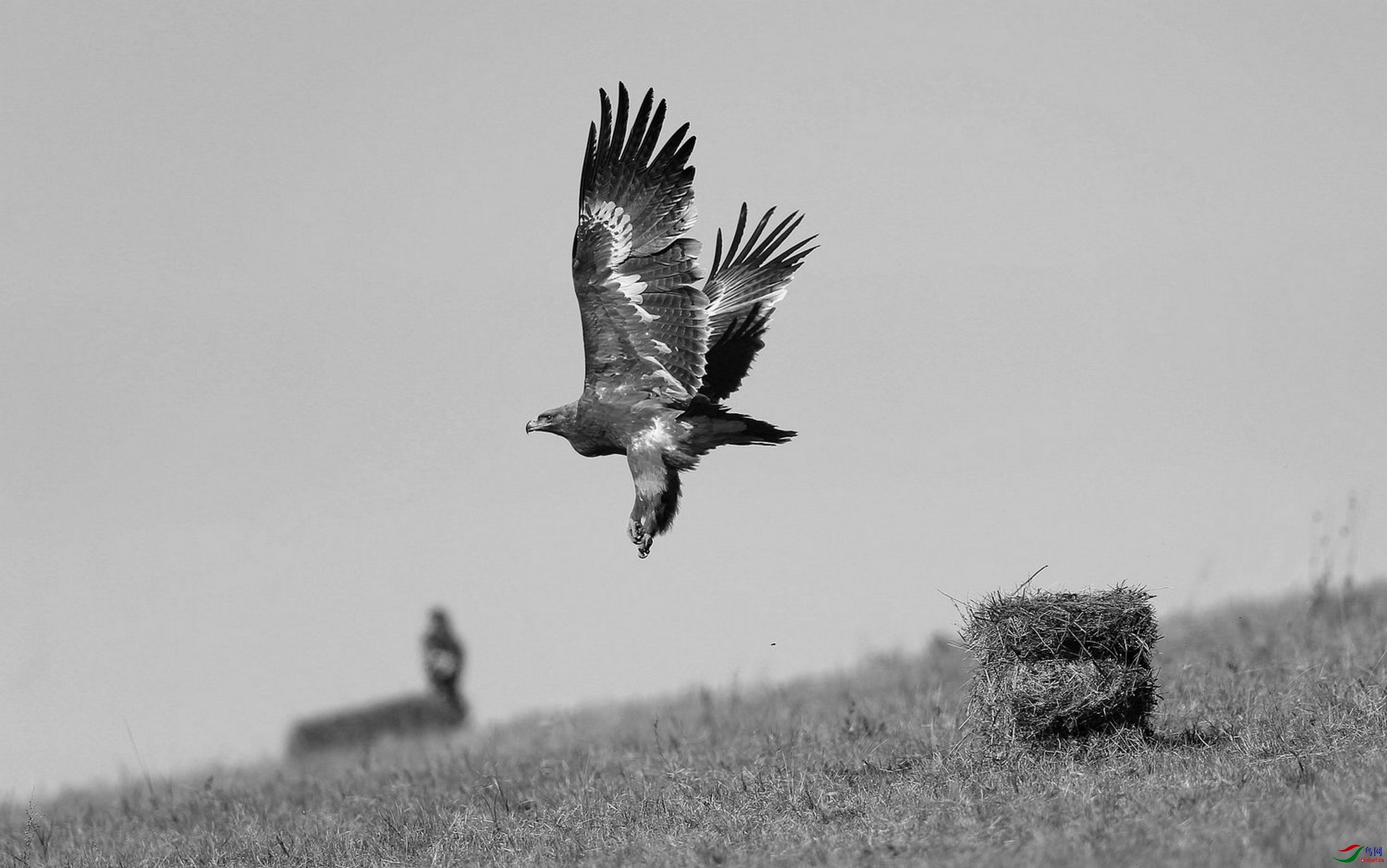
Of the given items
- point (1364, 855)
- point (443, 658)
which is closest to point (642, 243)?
point (1364, 855)

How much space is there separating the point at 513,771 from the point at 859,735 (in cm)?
245

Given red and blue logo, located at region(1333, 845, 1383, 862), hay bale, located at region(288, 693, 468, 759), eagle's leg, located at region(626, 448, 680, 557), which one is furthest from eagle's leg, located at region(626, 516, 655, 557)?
hay bale, located at region(288, 693, 468, 759)

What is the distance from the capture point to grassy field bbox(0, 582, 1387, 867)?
6367mm

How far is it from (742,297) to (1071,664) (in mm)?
4922

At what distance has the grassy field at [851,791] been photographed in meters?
6.37

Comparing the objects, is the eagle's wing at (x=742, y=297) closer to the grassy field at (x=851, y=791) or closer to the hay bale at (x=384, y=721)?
the grassy field at (x=851, y=791)

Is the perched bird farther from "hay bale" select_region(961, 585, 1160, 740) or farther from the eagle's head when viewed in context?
"hay bale" select_region(961, 585, 1160, 740)

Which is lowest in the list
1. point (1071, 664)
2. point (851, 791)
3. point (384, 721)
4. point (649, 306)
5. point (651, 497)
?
point (384, 721)

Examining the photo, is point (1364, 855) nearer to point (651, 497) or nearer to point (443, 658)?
point (651, 497)

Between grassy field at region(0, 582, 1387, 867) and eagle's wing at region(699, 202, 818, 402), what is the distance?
2713 millimetres

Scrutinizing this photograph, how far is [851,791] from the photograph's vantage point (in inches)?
304

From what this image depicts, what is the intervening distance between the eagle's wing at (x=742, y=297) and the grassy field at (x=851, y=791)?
8.90ft

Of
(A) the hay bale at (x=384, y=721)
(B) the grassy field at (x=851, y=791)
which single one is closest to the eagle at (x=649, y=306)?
(B) the grassy field at (x=851, y=791)

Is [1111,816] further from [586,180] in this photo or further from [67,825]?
[67,825]
